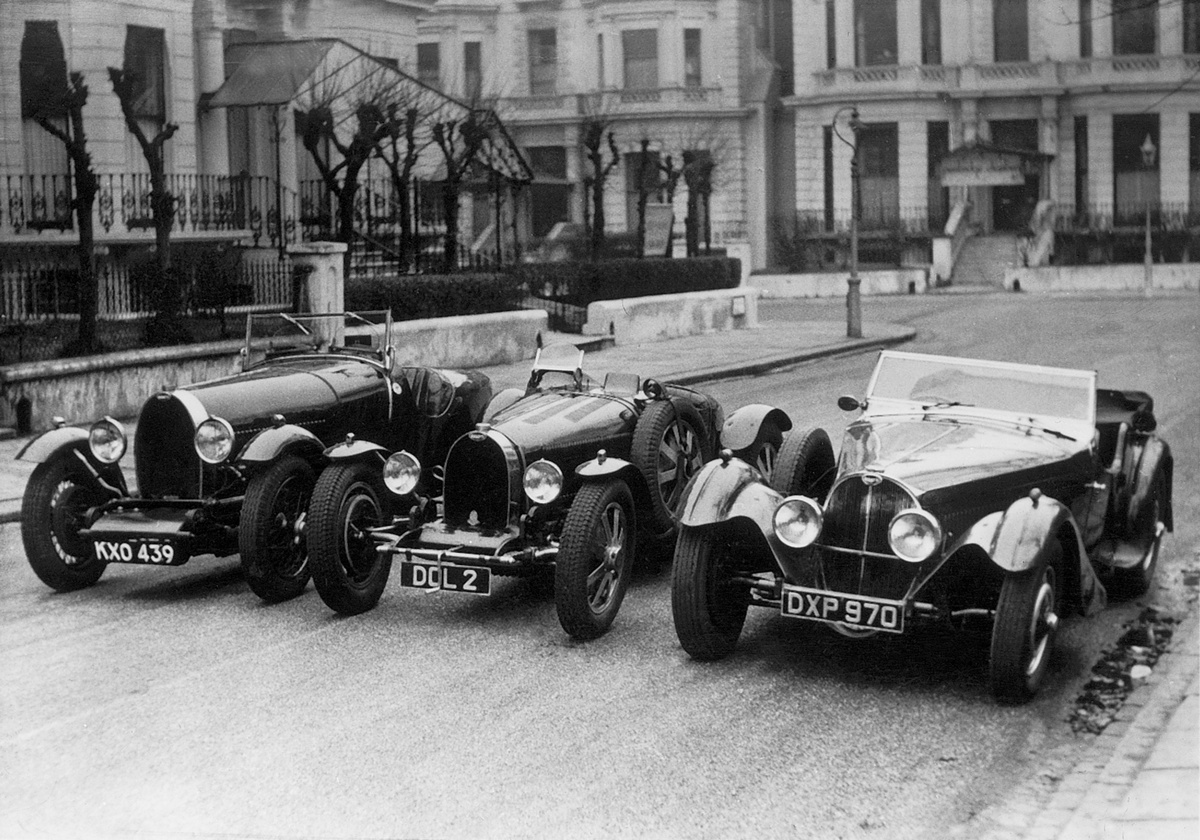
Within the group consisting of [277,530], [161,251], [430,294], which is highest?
[161,251]

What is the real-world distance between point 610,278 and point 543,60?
5.00 m

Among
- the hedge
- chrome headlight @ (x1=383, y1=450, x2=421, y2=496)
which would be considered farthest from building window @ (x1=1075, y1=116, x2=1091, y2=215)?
chrome headlight @ (x1=383, y1=450, x2=421, y2=496)

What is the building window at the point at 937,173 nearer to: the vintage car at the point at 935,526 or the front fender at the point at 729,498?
the vintage car at the point at 935,526

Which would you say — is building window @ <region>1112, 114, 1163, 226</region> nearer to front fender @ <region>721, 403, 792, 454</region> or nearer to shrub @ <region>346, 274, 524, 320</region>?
shrub @ <region>346, 274, 524, 320</region>

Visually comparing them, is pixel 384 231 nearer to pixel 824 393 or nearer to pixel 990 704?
pixel 824 393

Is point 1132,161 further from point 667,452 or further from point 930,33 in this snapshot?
point 667,452

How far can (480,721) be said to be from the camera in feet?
23.4

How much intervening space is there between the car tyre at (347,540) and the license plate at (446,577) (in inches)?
18.1

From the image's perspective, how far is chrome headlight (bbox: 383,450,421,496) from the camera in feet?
30.2

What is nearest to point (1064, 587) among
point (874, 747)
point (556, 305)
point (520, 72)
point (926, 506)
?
point (926, 506)

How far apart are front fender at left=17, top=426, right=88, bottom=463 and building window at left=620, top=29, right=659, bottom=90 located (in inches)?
623

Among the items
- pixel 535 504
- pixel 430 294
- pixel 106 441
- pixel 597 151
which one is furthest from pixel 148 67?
pixel 535 504

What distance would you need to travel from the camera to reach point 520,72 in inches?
1062

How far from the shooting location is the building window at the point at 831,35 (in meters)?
50.5
